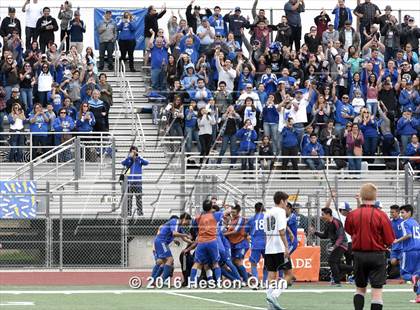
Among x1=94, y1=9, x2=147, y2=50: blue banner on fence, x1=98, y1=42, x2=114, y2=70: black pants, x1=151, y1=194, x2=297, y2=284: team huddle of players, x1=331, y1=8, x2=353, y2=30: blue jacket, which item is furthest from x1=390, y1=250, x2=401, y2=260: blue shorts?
x1=94, y1=9, x2=147, y2=50: blue banner on fence

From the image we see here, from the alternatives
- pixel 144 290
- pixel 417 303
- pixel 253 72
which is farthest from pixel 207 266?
pixel 253 72

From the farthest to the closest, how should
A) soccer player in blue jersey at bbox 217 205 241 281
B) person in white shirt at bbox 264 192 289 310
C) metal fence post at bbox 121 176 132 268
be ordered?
metal fence post at bbox 121 176 132 268, soccer player in blue jersey at bbox 217 205 241 281, person in white shirt at bbox 264 192 289 310

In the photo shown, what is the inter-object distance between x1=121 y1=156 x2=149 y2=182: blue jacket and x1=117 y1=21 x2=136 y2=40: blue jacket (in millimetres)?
6516

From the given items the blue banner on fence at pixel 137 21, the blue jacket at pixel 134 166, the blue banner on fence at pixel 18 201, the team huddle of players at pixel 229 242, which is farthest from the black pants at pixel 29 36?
the team huddle of players at pixel 229 242

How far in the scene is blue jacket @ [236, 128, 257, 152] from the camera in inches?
1283

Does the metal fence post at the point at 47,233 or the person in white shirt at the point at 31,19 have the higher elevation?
the person in white shirt at the point at 31,19

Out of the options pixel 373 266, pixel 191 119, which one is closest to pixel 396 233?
pixel 191 119

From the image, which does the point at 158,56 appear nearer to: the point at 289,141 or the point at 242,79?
the point at 242,79

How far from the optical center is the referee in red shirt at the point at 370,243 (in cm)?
1703

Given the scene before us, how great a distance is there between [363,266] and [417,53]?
68.7ft

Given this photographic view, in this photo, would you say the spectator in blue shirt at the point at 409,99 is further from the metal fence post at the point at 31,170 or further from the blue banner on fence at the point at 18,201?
the blue banner on fence at the point at 18,201

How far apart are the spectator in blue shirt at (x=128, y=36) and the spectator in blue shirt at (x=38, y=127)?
14.7 feet

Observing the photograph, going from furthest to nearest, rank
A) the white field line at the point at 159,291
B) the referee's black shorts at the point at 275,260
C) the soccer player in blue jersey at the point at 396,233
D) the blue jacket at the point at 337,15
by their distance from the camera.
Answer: the blue jacket at the point at 337,15 < the soccer player in blue jersey at the point at 396,233 < the white field line at the point at 159,291 < the referee's black shorts at the point at 275,260

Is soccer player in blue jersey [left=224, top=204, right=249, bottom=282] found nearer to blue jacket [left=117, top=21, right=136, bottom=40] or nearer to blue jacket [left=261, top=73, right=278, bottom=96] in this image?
blue jacket [left=261, top=73, right=278, bottom=96]
